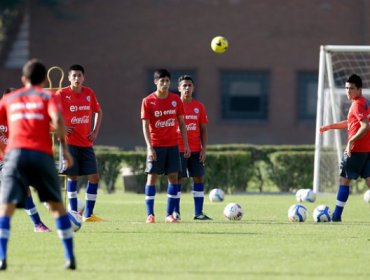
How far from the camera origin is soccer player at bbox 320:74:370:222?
15414mm

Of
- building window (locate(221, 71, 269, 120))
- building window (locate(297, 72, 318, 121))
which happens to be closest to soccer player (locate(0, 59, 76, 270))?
building window (locate(221, 71, 269, 120))

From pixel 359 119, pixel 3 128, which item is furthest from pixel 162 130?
pixel 359 119

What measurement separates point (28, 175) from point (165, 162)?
211 inches

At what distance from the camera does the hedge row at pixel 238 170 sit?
79.6ft

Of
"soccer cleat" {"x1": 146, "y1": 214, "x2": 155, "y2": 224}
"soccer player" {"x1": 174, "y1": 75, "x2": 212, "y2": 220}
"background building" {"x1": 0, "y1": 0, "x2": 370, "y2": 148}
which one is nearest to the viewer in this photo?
"soccer cleat" {"x1": 146, "y1": 214, "x2": 155, "y2": 224}

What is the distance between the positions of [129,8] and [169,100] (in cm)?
2447

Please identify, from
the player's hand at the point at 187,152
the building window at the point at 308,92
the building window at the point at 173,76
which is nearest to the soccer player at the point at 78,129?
the player's hand at the point at 187,152

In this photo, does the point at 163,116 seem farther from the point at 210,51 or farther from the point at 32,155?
the point at 210,51

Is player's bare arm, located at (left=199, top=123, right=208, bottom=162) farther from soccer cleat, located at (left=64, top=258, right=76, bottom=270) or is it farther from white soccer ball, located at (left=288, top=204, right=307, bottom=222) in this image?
soccer cleat, located at (left=64, top=258, right=76, bottom=270)

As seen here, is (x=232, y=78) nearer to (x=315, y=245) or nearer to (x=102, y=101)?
(x=102, y=101)

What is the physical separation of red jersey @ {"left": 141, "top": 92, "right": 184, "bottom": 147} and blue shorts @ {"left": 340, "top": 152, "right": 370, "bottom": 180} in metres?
2.48

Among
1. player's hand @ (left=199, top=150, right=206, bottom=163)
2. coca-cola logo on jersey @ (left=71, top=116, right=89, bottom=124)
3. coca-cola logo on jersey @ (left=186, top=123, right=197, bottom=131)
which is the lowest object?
player's hand @ (left=199, top=150, right=206, bottom=163)

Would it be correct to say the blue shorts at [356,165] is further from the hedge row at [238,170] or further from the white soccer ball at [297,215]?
the hedge row at [238,170]

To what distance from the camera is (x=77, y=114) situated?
1544 cm
